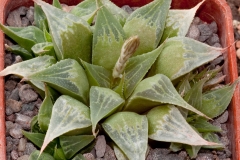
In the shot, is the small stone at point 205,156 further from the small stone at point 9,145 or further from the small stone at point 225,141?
the small stone at point 9,145

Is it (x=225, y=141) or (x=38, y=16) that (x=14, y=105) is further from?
(x=225, y=141)

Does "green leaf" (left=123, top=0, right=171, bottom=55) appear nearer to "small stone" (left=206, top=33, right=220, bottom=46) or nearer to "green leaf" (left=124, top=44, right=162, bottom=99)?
"green leaf" (left=124, top=44, right=162, bottom=99)

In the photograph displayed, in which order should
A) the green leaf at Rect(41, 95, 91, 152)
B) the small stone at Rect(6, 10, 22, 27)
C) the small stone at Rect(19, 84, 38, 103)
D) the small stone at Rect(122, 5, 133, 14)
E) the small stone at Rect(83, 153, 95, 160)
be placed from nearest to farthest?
the green leaf at Rect(41, 95, 91, 152)
the small stone at Rect(83, 153, 95, 160)
the small stone at Rect(19, 84, 38, 103)
the small stone at Rect(6, 10, 22, 27)
the small stone at Rect(122, 5, 133, 14)

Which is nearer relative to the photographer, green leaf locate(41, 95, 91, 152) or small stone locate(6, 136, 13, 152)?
green leaf locate(41, 95, 91, 152)

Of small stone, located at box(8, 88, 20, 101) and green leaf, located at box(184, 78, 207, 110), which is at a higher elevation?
green leaf, located at box(184, 78, 207, 110)

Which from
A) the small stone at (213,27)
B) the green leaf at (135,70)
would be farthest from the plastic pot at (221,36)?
the green leaf at (135,70)

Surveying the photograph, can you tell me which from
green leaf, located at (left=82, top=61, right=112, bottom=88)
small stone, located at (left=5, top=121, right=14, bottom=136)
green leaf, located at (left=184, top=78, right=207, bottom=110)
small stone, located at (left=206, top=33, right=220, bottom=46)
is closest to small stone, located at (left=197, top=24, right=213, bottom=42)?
small stone, located at (left=206, top=33, right=220, bottom=46)
